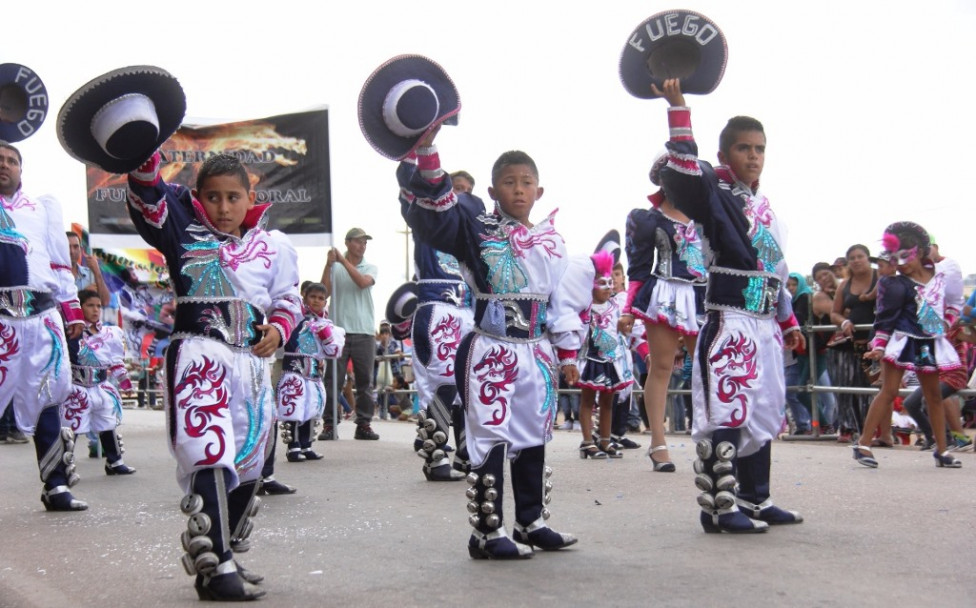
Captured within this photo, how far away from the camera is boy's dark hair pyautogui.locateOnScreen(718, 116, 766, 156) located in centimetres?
572

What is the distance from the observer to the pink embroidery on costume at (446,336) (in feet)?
27.8

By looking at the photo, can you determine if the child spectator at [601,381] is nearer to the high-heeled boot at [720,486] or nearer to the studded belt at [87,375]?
the high-heeled boot at [720,486]

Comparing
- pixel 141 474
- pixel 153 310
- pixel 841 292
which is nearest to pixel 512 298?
pixel 141 474

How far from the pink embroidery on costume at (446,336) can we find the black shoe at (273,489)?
4.93 ft

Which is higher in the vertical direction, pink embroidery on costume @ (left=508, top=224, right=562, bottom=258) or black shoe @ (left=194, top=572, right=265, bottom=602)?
pink embroidery on costume @ (left=508, top=224, right=562, bottom=258)

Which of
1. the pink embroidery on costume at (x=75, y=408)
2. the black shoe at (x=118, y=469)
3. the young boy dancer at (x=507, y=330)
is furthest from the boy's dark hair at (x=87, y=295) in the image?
the young boy dancer at (x=507, y=330)

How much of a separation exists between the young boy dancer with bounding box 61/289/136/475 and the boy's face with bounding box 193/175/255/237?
17.5ft

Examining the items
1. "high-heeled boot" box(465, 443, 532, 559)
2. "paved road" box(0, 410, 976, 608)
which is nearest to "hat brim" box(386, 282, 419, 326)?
"paved road" box(0, 410, 976, 608)

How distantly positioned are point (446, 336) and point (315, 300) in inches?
98.7

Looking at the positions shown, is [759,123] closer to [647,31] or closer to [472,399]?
[647,31]

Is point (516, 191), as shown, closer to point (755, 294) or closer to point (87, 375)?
point (755, 294)

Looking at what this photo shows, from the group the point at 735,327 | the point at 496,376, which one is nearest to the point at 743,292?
the point at 735,327

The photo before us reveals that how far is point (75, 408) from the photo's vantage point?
9.60 m

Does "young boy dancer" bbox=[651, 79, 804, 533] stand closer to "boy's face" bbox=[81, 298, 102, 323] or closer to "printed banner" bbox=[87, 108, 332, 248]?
"boy's face" bbox=[81, 298, 102, 323]
